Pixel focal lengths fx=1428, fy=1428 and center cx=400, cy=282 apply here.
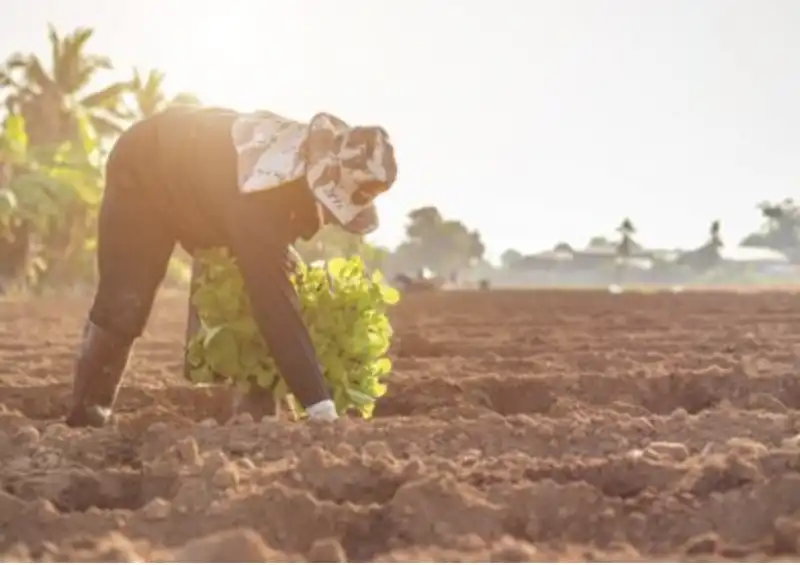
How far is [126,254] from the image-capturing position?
2.56 meters

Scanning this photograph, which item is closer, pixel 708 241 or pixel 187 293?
pixel 187 293

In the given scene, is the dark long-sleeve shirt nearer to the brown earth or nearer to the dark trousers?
the dark trousers

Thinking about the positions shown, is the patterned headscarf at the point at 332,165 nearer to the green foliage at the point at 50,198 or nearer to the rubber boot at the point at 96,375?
the rubber boot at the point at 96,375

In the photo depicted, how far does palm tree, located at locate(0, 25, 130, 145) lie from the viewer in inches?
112

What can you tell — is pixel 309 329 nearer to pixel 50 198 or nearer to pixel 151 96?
pixel 151 96

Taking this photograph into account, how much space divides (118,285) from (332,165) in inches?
18.9

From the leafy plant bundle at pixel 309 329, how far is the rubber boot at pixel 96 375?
0.16 m

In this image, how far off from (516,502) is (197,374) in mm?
1093

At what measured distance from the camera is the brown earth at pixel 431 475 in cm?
165

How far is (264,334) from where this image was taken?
235 cm

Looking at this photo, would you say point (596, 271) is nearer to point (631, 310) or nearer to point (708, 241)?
point (708, 241)

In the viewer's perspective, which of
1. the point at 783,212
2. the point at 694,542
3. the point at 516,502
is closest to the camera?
the point at 694,542

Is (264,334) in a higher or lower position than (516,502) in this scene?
higher

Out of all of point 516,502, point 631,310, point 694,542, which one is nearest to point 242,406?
point 516,502
